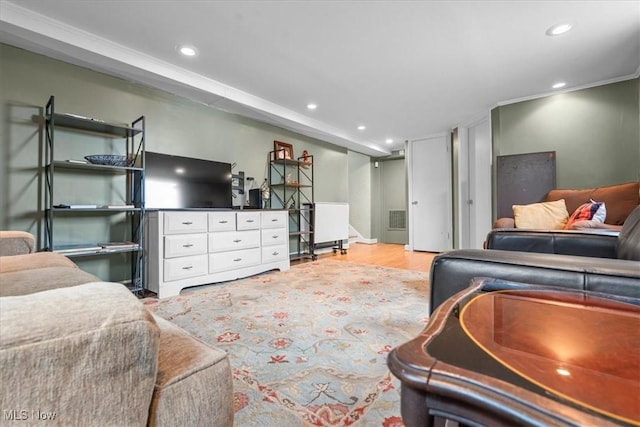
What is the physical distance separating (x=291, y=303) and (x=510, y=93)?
3.66 meters

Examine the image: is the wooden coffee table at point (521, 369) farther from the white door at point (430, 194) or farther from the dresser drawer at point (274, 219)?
the white door at point (430, 194)

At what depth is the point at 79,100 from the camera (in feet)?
8.64

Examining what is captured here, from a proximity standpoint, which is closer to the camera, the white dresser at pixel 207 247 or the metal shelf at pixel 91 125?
the metal shelf at pixel 91 125

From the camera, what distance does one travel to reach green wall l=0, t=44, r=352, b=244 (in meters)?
2.31

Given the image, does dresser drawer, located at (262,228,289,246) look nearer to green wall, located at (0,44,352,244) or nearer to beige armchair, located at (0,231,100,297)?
green wall, located at (0,44,352,244)

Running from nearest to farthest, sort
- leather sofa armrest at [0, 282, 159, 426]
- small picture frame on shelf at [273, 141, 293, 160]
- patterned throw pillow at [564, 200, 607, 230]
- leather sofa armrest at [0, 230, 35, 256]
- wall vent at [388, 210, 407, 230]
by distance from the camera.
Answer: leather sofa armrest at [0, 282, 159, 426] → leather sofa armrest at [0, 230, 35, 256] → patterned throw pillow at [564, 200, 607, 230] → small picture frame on shelf at [273, 141, 293, 160] → wall vent at [388, 210, 407, 230]

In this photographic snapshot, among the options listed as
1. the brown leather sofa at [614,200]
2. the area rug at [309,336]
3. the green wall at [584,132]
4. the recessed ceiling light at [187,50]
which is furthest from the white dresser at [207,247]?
the green wall at [584,132]

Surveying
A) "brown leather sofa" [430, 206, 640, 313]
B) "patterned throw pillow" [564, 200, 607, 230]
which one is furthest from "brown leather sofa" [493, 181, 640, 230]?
"brown leather sofa" [430, 206, 640, 313]

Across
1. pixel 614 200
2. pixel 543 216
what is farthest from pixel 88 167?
pixel 614 200

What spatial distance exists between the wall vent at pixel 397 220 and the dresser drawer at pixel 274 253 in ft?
12.5

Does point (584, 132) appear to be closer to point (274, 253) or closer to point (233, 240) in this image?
point (274, 253)

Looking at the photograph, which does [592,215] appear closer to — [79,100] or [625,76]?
[625,76]

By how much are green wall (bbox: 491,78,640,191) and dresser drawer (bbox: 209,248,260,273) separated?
355 cm

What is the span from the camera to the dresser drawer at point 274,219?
3.58 meters
